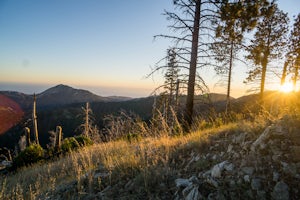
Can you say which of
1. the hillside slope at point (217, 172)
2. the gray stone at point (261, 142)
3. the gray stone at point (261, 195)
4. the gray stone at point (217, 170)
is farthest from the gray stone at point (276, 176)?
the gray stone at point (217, 170)

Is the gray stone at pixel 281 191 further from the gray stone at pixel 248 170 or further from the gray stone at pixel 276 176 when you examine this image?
the gray stone at pixel 248 170

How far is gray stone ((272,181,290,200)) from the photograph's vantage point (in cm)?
247

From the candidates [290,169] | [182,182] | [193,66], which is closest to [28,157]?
[193,66]

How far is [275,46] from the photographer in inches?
722

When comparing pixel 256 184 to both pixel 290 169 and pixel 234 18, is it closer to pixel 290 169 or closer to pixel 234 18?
pixel 290 169

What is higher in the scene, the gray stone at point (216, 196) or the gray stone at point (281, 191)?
the gray stone at point (281, 191)

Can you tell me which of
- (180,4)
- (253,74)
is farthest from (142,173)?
(253,74)

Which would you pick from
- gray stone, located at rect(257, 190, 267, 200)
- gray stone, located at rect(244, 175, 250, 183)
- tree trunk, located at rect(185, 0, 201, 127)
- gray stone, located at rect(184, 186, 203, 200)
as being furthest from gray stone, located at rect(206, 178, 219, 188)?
tree trunk, located at rect(185, 0, 201, 127)

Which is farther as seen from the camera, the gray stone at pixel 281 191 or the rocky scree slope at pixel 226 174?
the rocky scree slope at pixel 226 174

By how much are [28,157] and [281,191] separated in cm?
1189

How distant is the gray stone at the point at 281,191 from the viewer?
2.47 meters

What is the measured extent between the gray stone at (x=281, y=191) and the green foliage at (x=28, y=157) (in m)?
11.6

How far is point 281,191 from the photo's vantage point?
8.27ft

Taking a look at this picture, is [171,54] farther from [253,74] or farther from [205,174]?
[253,74]
